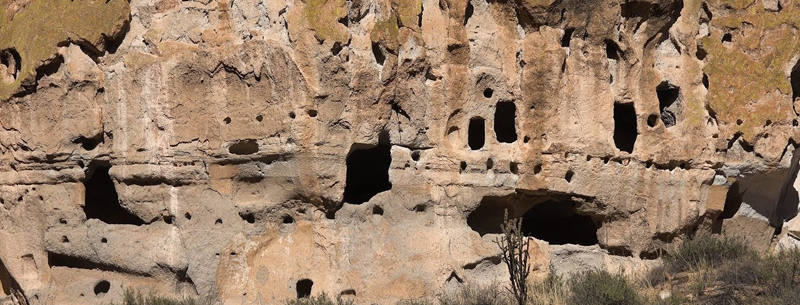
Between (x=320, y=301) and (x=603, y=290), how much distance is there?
2.63 m

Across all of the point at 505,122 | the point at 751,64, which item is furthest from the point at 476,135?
the point at 751,64

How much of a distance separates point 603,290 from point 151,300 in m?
4.31

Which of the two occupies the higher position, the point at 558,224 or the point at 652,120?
the point at 652,120

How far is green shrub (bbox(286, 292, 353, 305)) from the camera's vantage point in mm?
11148

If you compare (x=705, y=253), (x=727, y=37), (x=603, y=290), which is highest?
(x=727, y=37)

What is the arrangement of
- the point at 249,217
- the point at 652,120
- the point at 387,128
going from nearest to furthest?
the point at 387,128
the point at 249,217
the point at 652,120

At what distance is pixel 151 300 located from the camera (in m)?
11.4

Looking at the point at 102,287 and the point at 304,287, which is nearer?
the point at 304,287

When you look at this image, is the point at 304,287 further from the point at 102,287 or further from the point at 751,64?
the point at 751,64

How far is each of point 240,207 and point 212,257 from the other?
57 centimetres

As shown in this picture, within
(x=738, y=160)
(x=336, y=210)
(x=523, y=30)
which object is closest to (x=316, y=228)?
(x=336, y=210)

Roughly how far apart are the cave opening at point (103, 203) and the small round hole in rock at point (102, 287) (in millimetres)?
746

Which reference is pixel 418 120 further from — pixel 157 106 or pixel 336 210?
pixel 157 106

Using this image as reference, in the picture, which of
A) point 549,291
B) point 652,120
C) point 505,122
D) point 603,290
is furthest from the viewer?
point 505,122
